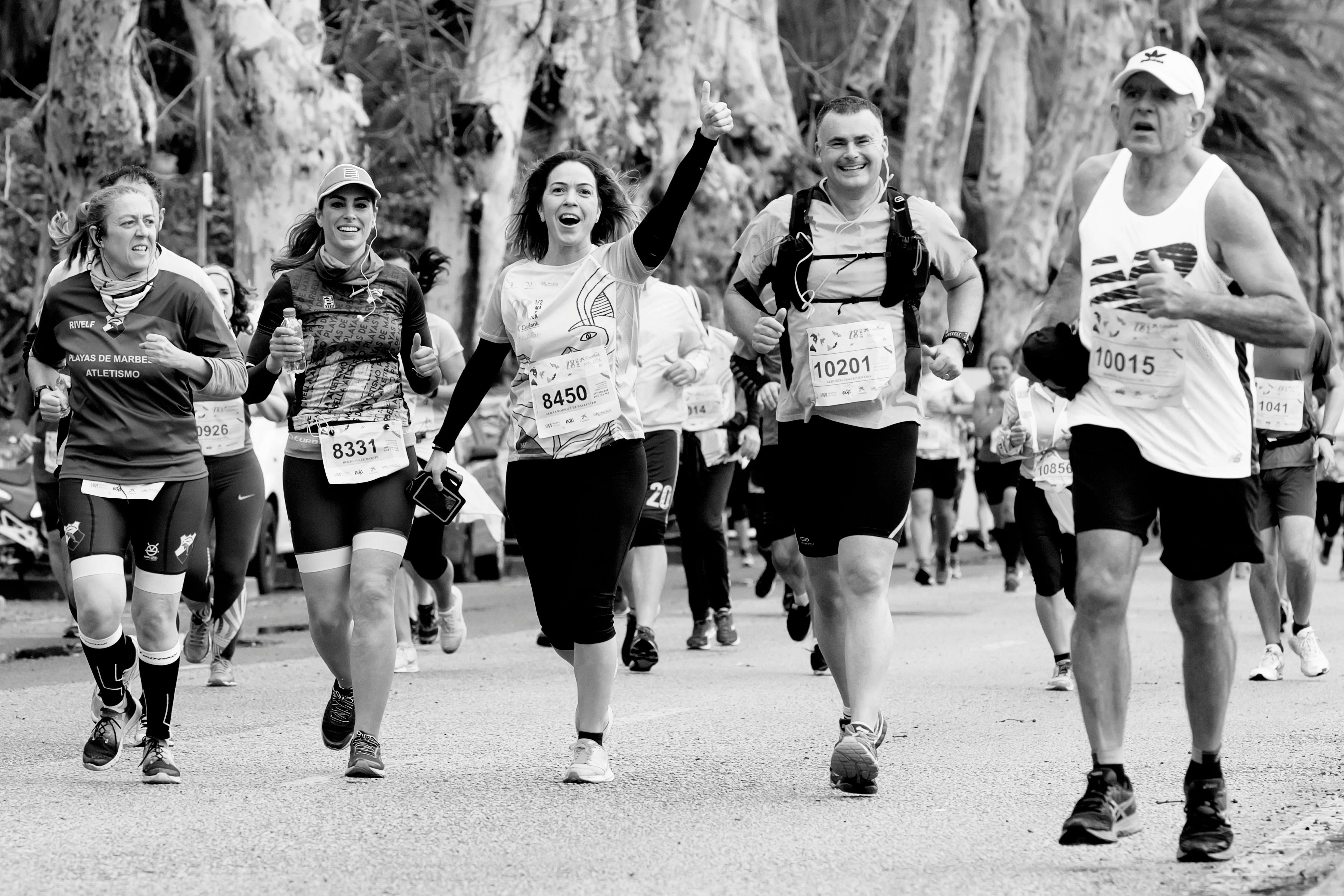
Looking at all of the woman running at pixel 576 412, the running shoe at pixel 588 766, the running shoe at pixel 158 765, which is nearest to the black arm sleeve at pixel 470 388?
the woman running at pixel 576 412

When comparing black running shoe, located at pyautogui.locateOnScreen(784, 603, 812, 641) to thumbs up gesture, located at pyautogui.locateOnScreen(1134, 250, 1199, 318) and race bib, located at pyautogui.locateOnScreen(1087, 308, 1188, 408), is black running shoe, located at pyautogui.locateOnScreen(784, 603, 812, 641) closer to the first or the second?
race bib, located at pyautogui.locateOnScreen(1087, 308, 1188, 408)

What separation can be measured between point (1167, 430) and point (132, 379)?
3408 mm

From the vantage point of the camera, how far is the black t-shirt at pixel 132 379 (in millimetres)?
6965

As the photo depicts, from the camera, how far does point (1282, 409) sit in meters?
10.5

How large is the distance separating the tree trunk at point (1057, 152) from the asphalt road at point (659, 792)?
18.2 m

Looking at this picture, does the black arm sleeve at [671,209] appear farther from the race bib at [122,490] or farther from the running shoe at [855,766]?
the race bib at [122,490]

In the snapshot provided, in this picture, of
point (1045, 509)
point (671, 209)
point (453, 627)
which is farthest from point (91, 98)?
point (671, 209)

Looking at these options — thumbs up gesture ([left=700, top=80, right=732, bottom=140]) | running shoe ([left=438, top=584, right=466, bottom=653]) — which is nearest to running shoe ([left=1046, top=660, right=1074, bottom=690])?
running shoe ([left=438, top=584, right=466, bottom=653])

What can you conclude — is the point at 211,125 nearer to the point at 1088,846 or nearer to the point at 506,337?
the point at 506,337

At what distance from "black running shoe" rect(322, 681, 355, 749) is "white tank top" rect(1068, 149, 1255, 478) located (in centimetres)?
285

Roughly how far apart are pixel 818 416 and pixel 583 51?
513 inches

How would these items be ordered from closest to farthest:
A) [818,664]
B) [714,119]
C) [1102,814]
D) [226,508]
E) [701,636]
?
[1102,814], [714,119], [226,508], [818,664], [701,636]

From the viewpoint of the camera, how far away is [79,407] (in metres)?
7.03

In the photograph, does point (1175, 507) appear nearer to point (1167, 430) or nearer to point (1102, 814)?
point (1167, 430)
